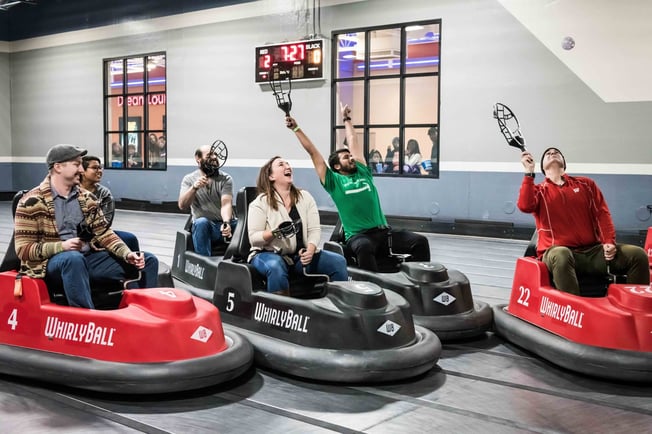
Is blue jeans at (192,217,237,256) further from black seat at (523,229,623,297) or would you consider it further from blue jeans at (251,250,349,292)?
black seat at (523,229,623,297)

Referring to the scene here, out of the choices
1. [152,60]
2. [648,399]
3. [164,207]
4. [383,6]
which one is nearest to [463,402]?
[648,399]

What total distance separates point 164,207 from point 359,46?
467cm

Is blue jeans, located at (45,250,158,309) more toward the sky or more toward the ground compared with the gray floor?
more toward the sky

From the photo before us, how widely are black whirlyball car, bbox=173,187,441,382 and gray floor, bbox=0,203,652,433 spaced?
0.08 metres

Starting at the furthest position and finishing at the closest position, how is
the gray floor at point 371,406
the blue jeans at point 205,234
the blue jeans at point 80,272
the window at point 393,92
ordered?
the window at point 393,92 → the blue jeans at point 205,234 → the blue jeans at point 80,272 → the gray floor at point 371,406

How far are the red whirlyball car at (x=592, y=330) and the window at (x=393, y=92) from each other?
642 centimetres

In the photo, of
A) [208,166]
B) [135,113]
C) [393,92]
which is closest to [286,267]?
[208,166]

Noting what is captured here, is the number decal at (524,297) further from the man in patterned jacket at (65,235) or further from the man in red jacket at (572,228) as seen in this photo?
the man in patterned jacket at (65,235)

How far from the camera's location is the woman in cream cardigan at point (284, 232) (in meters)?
4.12

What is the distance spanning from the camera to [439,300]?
4426mm

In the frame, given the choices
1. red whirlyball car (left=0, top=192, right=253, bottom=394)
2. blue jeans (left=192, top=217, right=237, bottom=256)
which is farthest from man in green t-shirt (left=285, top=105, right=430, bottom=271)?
red whirlyball car (left=0, top=192, right=253, bottom=394)

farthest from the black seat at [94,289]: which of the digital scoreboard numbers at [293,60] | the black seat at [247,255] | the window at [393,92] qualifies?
the digital scoreboard numbers at [293,60]

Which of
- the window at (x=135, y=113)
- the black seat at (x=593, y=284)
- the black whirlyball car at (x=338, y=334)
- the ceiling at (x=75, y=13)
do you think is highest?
the ceiling at (x=75, y=13)

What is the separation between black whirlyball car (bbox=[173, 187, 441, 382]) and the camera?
139 inches
